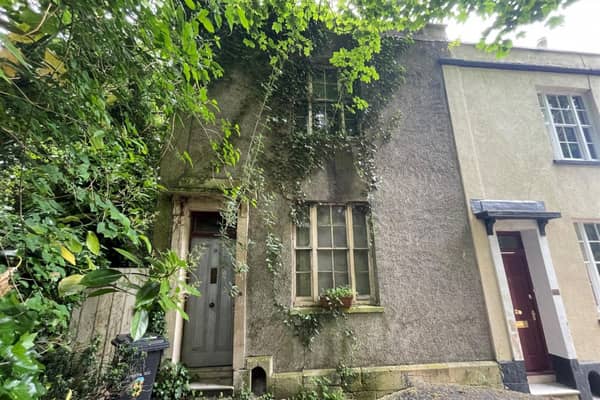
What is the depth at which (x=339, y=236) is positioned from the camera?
187 inches

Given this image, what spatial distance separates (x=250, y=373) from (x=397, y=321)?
2.56m

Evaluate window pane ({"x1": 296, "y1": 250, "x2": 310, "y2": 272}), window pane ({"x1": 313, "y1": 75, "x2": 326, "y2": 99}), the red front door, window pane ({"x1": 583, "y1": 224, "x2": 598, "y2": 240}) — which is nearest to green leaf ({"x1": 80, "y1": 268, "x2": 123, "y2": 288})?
window pane ({"x1": 296, "y1": 250, "x2": 310, "y2": 272})

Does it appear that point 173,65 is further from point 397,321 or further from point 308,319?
point 397,321

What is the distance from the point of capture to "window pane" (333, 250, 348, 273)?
457 centimetres

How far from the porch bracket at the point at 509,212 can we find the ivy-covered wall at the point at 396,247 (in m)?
0.34

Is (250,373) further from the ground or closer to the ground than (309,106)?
closer to the ground

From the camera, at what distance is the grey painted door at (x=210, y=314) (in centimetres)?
425

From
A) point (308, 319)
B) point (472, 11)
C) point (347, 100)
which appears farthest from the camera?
point (347, 100)

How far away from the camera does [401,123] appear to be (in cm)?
533

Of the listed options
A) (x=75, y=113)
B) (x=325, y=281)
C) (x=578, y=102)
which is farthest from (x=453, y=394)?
(x=578, y=102)

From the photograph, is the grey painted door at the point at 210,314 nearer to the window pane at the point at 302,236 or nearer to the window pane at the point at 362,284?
the window pane at the point at 302,236

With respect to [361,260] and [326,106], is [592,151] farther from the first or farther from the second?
[326,106]

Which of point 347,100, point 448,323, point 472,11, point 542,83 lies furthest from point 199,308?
point 542,83

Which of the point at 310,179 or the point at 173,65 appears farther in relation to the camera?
the point at 310,179
